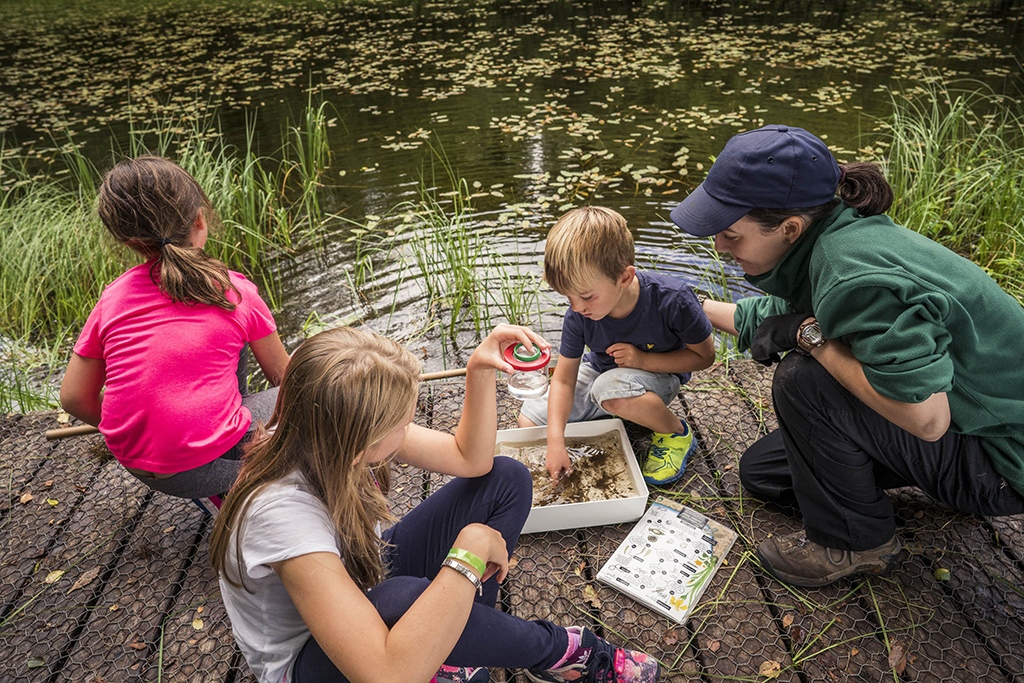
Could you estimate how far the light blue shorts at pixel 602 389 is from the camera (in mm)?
2123

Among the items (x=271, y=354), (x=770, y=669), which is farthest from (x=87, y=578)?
(x=770, y=669)

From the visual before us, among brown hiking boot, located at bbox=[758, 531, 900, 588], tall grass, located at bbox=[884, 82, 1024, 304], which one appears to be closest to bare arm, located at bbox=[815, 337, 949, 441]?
brown hiking boot, located at bbox=[758, 531, 900, 588]

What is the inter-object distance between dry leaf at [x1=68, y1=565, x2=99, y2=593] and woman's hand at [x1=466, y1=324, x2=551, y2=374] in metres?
1.42

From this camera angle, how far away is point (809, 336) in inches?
61.6

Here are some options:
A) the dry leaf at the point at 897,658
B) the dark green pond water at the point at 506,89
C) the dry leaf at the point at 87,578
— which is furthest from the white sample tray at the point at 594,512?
the dark green pond water at the point at 506,89

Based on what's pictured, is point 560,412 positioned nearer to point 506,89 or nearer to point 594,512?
point 594,512

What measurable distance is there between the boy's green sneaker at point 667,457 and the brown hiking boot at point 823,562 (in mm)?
408

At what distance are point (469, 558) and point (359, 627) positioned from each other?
25cm

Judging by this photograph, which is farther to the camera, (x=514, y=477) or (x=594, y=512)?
(x=594, y=512)

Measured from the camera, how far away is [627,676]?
59.8 inches

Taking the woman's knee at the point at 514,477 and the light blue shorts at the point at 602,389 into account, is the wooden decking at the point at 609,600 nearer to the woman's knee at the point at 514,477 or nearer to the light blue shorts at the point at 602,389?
the light blue shorts at the point at 602,389

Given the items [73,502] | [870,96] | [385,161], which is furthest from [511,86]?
[73,502]

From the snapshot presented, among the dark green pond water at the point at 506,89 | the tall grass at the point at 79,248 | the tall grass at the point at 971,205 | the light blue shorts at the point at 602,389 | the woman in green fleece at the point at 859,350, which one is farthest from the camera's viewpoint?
the dark green pond water at the point at 506,89

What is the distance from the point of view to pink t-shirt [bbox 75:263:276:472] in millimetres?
1729
